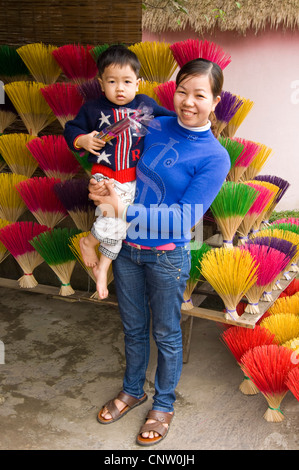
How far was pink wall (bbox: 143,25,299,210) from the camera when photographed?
4.61m

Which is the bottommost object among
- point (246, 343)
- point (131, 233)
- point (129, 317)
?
point (246, 343)

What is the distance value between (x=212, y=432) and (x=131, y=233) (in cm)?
78

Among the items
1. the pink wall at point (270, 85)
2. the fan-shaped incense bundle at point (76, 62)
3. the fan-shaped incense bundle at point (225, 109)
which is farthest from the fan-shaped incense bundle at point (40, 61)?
the pink wall at point (270, 85)

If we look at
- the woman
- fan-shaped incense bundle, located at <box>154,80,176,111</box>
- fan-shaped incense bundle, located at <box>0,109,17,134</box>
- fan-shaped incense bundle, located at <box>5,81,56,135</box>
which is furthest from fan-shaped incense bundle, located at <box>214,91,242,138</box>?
fan-shaped incense bundle, located at <box>0,109,17,134</box>

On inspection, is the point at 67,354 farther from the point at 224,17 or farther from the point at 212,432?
the point at 224,17

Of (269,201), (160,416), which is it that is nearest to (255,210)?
(269,201)

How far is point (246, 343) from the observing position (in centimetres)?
192

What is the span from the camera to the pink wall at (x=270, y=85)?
181 inches

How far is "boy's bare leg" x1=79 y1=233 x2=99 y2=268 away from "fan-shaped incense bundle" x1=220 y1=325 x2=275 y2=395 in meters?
0.65

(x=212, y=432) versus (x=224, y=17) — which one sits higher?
(x=224, y=17)

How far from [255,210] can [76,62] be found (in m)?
1.01

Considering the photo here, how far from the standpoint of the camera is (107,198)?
151 cm

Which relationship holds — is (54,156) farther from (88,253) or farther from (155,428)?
(155,428)
